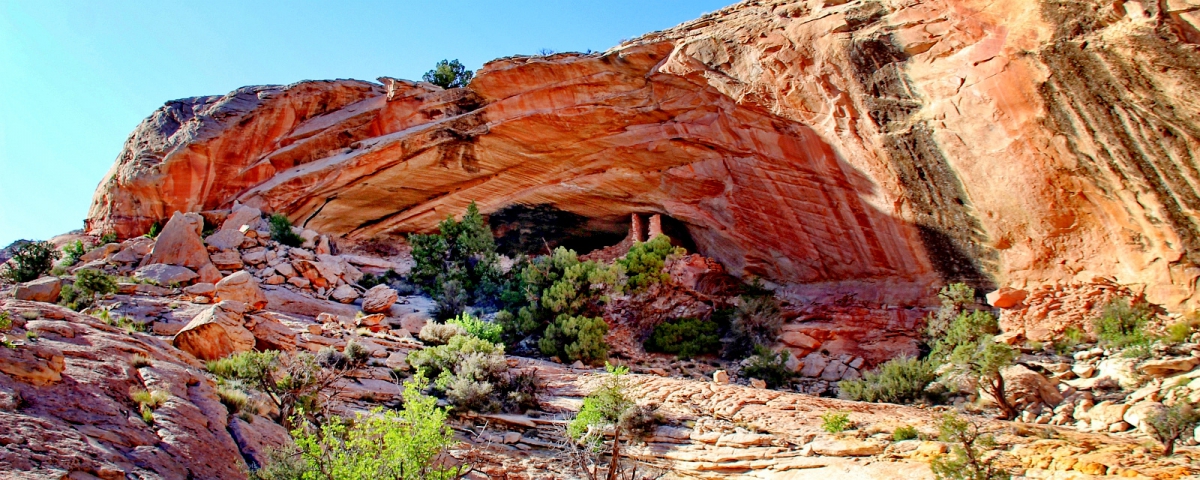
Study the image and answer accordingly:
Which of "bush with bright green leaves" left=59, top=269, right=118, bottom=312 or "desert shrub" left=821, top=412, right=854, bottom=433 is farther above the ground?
"bush with bright green leaves" left=59, top=269, right=118, bottom=312

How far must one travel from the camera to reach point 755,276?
18578mm

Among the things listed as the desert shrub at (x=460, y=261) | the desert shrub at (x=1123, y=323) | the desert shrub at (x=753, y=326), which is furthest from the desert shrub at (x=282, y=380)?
the desert shrub at (x=1123, y=323)

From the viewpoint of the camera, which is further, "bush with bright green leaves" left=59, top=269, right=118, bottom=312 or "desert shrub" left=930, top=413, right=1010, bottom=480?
"bush with bright green leaves" left=59, top=269, right=118, bottom=312

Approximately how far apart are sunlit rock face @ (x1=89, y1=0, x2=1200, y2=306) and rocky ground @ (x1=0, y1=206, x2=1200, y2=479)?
1.76 meters

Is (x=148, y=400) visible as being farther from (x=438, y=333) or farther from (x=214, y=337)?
(x=438, y=333)

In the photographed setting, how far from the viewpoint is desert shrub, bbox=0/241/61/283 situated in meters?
17.8

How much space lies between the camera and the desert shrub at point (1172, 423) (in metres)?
7.68

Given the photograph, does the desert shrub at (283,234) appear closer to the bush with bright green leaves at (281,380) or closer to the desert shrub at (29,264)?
the desert shrub at (29,264)

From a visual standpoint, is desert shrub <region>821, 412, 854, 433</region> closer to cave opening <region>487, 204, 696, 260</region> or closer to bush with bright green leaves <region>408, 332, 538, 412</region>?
bush with bright green leaves <region>408, 332, 538, 412</region>

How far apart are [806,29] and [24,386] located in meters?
12.9

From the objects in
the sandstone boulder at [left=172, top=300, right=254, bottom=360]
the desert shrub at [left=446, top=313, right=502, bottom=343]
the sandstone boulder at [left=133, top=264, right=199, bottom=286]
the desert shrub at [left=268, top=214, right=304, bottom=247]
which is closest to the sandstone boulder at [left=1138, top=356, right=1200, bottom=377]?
the desert shrub at [left=446, top=313, right=502, bottom=343]

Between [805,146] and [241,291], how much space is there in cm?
1214

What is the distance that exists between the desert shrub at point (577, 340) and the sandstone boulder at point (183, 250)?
8115 millimetres

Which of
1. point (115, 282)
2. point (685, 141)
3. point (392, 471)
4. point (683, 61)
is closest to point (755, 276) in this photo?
point (685, 141)
